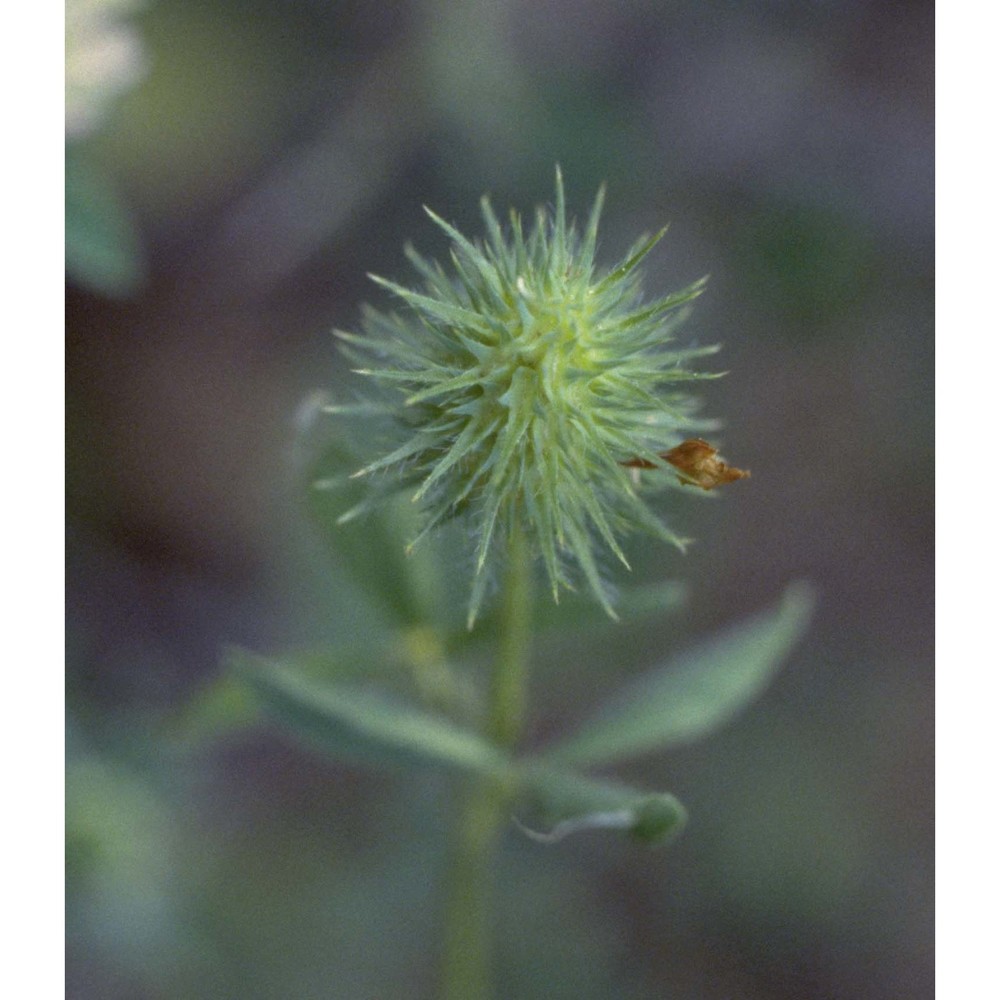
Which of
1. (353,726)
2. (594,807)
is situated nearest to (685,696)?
(594,807)

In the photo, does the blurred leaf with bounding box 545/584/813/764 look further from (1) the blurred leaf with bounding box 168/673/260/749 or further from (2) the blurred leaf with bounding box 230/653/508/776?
(1) the blurred leaf with bounding box 168/673/260/749

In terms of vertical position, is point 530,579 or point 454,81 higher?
point 454,81

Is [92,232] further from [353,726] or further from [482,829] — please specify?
[482,829]

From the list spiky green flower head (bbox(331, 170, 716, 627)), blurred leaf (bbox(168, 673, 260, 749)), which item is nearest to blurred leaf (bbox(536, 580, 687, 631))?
spiky green flower head (bbox(331, 170, 716, 627))

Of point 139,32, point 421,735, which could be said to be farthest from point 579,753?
point 139,32

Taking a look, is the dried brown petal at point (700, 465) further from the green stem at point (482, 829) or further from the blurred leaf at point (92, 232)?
the blurred leaf at point (92, 232)

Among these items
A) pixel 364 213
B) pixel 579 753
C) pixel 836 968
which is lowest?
pixel 836 968

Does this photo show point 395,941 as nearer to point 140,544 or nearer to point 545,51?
point 140,544
